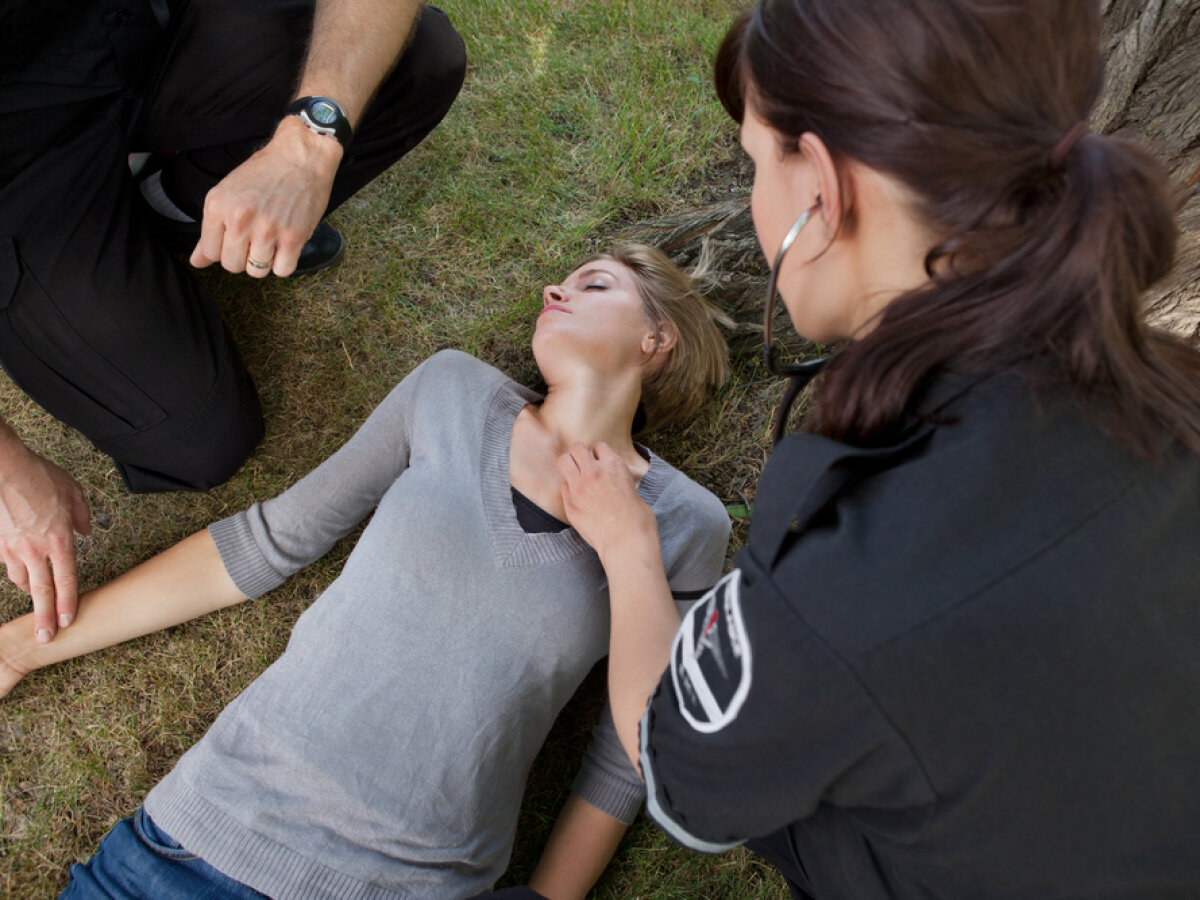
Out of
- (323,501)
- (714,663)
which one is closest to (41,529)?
(323,501)

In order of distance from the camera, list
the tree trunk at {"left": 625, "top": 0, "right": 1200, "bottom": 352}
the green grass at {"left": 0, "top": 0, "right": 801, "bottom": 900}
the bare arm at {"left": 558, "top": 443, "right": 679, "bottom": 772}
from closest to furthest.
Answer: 1. the bare arm at {"left": 558, "top": 443, "right": 679, "bottom": 772}
2. the tree trunk at {"left": 625, "top": 0, "right": 1200, "bottom": 352}
3. the green grass at {"left": 0, "top": 0, "right": 801, "bottom": 900}

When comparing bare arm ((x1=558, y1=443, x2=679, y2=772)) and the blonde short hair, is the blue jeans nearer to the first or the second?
bare arm ((x1=558, y1=443, x2=679, y2=772))

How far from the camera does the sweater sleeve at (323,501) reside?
2357 millimetres

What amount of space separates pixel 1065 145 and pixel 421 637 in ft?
5.59

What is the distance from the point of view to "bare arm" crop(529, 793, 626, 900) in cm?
233

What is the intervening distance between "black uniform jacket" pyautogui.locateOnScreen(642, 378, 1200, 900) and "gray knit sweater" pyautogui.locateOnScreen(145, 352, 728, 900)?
3.08ft

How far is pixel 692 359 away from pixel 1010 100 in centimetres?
162

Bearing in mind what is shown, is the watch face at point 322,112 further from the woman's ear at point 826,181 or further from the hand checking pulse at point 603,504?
the woman's ear at point 826,181

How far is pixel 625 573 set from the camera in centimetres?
186

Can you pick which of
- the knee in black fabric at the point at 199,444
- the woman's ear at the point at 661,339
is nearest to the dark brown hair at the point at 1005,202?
the woman's ear at the point at 661,339

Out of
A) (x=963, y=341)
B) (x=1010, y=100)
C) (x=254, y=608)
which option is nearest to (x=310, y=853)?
(x=254, y=608)

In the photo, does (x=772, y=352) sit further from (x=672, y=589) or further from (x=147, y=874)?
(x=147, y=874)

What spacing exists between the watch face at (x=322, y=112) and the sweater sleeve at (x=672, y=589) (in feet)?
4.77

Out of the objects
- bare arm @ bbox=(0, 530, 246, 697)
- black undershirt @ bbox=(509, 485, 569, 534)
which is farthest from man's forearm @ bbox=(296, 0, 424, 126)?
bare arm @ bbox=(0, 530, 246, 697)
